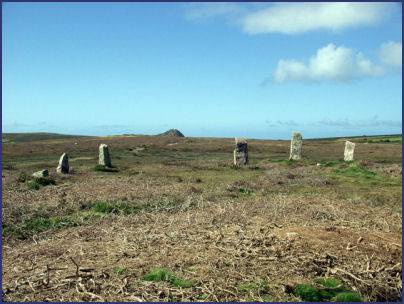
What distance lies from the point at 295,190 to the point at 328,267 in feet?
44.5

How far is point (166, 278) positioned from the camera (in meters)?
9.98

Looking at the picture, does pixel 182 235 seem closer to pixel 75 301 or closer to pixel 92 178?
pixel 75 301

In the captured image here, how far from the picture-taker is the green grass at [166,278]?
9.77 meters

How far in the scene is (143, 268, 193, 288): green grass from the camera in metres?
9.77

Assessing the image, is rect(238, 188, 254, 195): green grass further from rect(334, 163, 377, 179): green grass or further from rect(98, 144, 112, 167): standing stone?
rect(98, 144, 112, 167): standing stone

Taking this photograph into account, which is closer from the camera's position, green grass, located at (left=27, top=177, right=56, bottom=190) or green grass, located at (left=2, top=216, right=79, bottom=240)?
green grass, located at (left=2, top=216, right=79, bottom=240)

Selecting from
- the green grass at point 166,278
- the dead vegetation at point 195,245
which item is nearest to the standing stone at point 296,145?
the dead vegetation at point 195,245

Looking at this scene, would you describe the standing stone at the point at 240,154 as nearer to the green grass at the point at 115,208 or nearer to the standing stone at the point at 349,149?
the standing stone at the point at 349,149

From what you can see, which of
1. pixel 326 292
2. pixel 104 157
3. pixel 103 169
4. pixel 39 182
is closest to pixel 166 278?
pixel 326 292

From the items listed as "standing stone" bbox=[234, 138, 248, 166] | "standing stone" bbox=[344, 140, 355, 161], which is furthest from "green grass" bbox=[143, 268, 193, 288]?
"standing stone" bbox=[344, 140, 355, 161]

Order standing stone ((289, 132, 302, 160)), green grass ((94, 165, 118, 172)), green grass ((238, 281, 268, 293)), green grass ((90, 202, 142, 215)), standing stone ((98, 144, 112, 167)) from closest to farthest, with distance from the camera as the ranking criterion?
green grass ((238, 281, 268, 293))
green grass ((90, 202, 142, 215))
green grass ((94, 165, 118, 172))
standing stone ((98, 144, 112, 167))
standing stone ((289, 132, 302, 160))

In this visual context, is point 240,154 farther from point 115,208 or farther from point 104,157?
point 115,208

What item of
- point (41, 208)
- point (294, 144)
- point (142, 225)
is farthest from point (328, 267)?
point (294, 144)

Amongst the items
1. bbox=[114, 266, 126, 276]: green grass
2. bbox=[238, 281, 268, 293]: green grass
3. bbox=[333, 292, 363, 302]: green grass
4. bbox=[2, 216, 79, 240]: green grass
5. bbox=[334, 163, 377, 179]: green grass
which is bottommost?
bbox=[2, 216, 79, 240]: green grass
